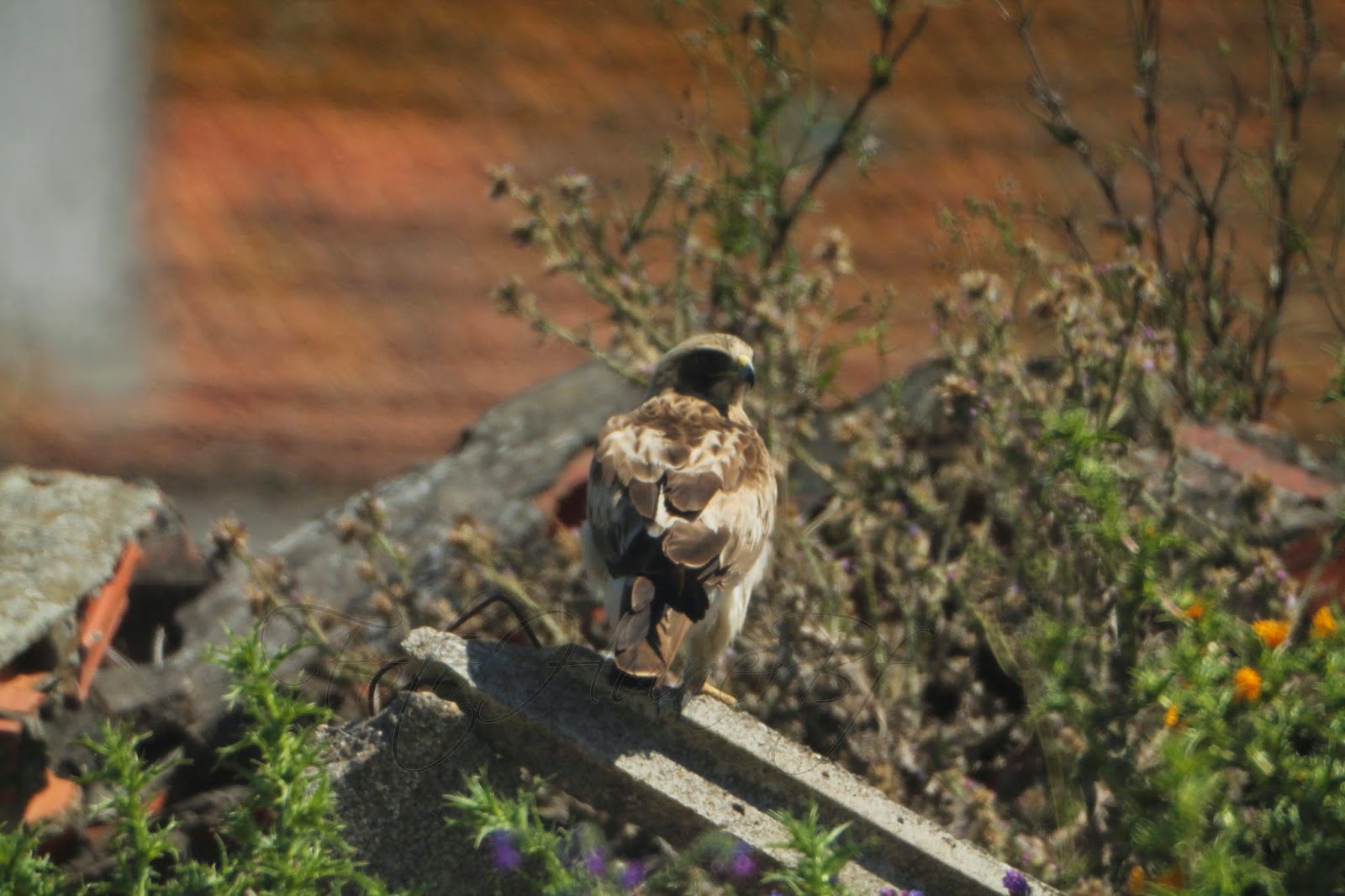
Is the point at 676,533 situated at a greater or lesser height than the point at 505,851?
greater

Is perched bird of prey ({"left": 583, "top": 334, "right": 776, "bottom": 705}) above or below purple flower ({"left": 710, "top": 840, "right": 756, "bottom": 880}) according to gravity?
above

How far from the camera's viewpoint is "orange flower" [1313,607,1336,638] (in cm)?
320

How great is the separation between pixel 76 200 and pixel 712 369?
4.90 m

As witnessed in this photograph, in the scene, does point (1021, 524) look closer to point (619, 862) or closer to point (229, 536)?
point (619, 862)

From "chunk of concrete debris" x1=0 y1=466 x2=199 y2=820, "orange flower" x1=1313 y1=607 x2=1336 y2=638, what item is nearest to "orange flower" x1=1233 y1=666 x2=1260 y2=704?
"orange flower" x1=1313 y1=607 x2=1336 y2=638

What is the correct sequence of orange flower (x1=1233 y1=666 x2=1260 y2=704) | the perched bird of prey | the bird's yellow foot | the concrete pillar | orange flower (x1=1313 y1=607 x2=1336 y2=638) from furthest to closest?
the concrete pillar, the bird's yellow foot, the perched bird of prey, orange flower (x1=1313 y1=607 x2=1336 y2=638), orange flower (x1=1233 y1=666 x2=1260 y2=704)

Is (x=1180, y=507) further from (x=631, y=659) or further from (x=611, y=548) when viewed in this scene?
(x=631, y=659)

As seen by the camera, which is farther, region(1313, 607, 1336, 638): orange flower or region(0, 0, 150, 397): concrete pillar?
region(0, 0, 150, 397): concrete pillar

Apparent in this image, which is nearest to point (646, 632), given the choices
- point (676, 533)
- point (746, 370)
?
point (676, 533)

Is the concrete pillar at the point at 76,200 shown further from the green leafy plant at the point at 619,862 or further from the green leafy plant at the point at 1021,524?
the green leafy plant at the point at 619,862

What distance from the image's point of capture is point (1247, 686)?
9.77 feet

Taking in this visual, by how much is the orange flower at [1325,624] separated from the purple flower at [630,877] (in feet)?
4.10

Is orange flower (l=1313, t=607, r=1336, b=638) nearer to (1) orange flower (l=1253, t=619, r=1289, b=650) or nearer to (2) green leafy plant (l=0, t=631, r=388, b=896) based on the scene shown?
(1) orange flower (l=1253, t=619, r=1289, b=650)

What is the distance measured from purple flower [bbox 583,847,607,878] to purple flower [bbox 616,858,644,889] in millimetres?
30
